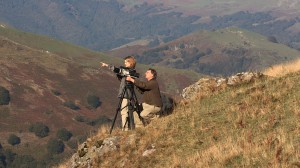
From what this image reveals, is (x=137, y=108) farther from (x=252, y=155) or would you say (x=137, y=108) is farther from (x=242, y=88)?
(x=252, y=155)

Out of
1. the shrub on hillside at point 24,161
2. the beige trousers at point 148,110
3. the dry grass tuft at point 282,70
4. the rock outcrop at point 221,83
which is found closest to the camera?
the beige trousers at point 148,110

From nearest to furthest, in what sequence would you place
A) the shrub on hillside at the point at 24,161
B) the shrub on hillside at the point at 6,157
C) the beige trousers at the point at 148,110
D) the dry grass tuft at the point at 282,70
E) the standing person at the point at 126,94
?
the standing person at the point at 126,94, the beige trousers at the point at 148,110, the dry grass tuft at the point at 282,70, the shrub on hillside at the point at 24,161, the shrub on hillside at the point at 6,157

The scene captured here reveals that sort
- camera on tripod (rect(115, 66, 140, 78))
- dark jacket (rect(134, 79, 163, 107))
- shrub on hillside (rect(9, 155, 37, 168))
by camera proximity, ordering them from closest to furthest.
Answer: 1. camera on tripod (rect(115, 66, 140, 78))
2. dark jacket (rect(134, 79, 163, 107))
3. shrub on hillside (rect(9, 155, 37, 168))

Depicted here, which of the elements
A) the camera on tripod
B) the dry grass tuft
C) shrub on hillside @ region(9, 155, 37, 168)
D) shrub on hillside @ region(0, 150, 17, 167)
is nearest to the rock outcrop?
the dry grass tuft

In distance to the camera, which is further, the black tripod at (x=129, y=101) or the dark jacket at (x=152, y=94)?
the dark jacket at (x=152, y=94)

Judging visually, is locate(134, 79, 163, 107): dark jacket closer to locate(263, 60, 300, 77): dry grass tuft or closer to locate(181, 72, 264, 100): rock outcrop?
locate(181, 72, 264, 100): rock outcrop

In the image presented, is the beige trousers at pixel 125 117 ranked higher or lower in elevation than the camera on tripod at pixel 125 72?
lower

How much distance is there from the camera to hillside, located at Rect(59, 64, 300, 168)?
11.8 meters

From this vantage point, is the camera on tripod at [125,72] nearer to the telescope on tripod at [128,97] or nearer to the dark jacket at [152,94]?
the telescope on tripod at [128,97]

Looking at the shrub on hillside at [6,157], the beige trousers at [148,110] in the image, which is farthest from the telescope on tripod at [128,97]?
the shrub on hillside at [6,157]

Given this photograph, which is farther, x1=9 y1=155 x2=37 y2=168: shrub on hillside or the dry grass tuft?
x1=9 y1=155 x2=37 y2=168: shrub on hillside

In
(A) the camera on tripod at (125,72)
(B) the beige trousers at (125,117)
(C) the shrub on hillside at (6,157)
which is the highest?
(A) the camera on tripod at (125,72)

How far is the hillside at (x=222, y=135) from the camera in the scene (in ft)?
38.8

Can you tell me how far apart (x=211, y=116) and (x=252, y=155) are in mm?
4795
